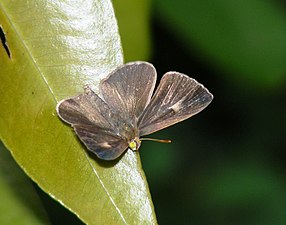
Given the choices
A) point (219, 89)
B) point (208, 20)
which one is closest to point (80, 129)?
point (208, 20)

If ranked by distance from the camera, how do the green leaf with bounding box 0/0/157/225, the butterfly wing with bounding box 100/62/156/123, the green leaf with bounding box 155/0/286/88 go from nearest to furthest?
1. the green leaf with bounding box 0/0/157/225
2. the butterfly wing with bounding box 100/62/156/123
3. the green leaf with bounding box 155/0/286/88

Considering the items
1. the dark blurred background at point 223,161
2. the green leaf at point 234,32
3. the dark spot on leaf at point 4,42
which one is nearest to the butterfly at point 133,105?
the dark spot on leaf at point 4,42

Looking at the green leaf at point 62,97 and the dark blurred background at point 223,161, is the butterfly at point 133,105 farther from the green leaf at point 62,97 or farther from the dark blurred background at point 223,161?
the dark blurred background at point 223,161

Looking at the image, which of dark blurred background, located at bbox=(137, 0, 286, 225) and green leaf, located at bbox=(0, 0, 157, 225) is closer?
green leaf, located at bbox=(0, 0, 157, 225)

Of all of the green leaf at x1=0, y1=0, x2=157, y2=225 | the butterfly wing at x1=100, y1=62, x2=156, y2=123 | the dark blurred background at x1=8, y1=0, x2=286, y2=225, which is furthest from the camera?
the dark blurred background at x1=8, y1=0, x2=286, y2=225

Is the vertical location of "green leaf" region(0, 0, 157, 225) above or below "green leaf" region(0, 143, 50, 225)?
above

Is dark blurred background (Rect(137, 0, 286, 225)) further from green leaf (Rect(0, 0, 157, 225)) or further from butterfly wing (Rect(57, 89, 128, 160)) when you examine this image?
green leaf (Rect(0, 0, 157, 225))

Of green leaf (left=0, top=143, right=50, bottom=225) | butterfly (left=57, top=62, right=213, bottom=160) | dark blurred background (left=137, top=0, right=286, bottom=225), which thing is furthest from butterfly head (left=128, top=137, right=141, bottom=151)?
dark blurred background (left=137, top=0, right=286, bottom=225)

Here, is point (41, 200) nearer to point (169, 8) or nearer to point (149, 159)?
point (169, 8)
